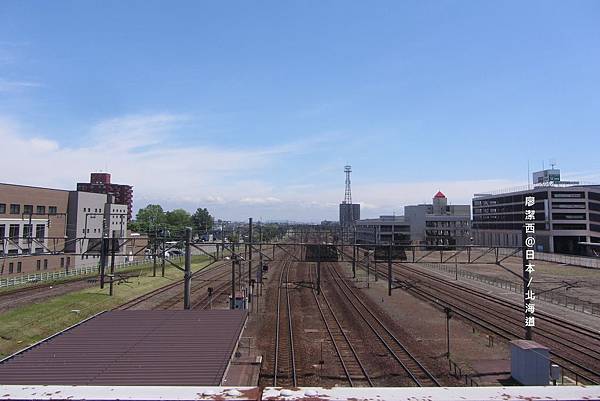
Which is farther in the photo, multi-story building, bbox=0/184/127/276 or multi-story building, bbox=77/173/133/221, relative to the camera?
multi-story building, bbox=77/173/133/221

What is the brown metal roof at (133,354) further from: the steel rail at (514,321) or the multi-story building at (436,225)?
the multi-story building at (436,225)

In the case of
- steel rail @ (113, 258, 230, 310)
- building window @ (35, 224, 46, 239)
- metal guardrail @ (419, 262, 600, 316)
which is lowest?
steel rail @ (113, 258, 230, 310)

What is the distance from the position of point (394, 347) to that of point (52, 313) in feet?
63.8

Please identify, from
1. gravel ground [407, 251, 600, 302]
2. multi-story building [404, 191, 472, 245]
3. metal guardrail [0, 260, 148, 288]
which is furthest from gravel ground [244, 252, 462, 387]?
multi-story building [404, 191, 472, 245]

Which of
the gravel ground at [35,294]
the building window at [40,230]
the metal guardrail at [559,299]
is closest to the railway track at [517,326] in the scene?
the metal guardrail at [559,299]

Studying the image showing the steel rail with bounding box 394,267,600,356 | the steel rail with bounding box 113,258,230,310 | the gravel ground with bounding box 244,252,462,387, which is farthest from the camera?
the steel rail with bounding box 113,258,230,310

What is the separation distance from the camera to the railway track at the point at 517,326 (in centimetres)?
1809

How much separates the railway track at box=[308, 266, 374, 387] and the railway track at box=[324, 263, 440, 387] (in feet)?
5.33

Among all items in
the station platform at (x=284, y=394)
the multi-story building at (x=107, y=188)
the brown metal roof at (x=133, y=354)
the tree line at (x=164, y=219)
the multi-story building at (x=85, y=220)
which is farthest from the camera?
the multi-story building at (x=107, y=188)

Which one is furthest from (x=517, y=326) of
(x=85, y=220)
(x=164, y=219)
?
(x=164, y=219)

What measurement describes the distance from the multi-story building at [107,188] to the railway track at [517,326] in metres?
95.2

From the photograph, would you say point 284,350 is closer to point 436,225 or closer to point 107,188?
point 436,225

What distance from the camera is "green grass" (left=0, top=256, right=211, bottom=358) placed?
20378 millimetres

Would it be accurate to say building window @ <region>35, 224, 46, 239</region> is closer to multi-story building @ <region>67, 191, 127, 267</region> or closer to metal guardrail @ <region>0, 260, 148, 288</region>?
multi-story building @ <region>67, 191, 127, 267</region>
